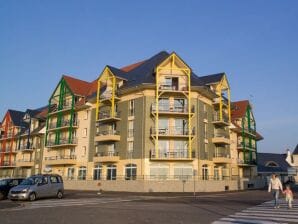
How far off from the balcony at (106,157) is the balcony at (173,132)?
5.72 metres

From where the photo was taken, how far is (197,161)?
3738 centimetres

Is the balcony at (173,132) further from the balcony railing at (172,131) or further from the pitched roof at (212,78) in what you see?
the pitched roof at (212,78)

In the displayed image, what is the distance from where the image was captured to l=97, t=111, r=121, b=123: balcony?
40.2 meters

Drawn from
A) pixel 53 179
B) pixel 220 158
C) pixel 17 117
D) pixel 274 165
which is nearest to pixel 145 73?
pixel 220 158

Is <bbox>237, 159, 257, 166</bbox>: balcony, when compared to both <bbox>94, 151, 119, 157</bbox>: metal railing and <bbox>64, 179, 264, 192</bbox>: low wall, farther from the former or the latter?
<bbox>94, 151, 119, 157</bbox>: metal railing

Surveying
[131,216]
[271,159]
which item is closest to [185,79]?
[131,216]

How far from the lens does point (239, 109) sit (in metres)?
54.5

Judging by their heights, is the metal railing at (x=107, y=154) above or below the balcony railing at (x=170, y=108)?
below

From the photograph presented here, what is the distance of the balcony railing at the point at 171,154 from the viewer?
3638 centimetres

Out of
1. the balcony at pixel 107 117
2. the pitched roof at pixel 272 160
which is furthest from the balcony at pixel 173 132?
the pitched roof at pixel 272 160

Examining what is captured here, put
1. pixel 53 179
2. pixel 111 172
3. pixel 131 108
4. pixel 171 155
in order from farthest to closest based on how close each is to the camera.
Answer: pixel 111 172, pixel 131 108, pixel 171 155, pixel 53 179

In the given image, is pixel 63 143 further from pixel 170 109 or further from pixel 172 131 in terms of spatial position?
pixel 170 109

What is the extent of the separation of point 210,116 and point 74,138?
65.1 feet

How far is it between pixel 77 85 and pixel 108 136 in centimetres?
1396
